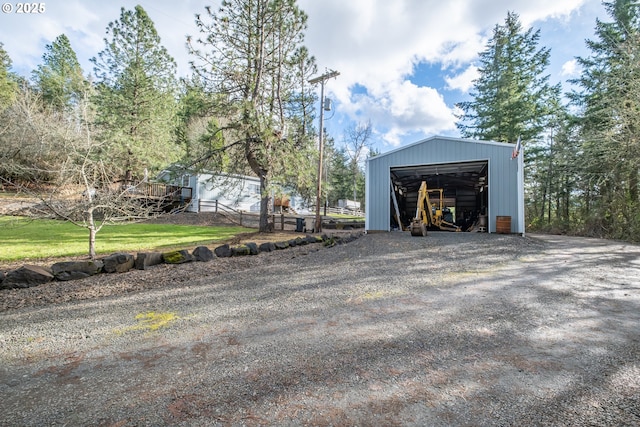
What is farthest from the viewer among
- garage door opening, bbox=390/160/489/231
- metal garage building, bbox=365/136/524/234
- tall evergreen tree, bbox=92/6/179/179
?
tall evergreen tree, bbox=92/6/179/179

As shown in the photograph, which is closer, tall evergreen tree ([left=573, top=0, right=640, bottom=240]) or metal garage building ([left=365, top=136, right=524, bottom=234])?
tall evergreen tree ([left=573, top=0, right=640, bottom=240])

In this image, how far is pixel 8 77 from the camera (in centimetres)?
2388

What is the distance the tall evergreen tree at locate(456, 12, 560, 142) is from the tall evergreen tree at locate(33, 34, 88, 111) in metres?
31.4

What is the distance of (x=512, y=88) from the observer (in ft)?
63.6

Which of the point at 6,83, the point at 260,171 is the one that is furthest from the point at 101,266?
the point at 6,83

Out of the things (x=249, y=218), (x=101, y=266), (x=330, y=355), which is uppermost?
(x=249, y=218)

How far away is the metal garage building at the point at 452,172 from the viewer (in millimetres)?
10898

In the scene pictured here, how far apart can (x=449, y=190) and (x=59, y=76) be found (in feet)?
115

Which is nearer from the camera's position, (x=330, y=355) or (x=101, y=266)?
(x=330, y=355)

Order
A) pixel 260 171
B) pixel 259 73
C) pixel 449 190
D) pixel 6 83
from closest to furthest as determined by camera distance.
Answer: pixel 259 73
pixel 260 171
pixel 449 190
pixel 6 83

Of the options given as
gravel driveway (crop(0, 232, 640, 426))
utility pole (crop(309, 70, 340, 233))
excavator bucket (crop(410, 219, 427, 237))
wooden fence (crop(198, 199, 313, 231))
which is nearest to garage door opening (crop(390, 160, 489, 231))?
excavator bucket (crop(410, 219, 427, 237))

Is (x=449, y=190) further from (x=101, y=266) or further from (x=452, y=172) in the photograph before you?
(x=101, y=266)

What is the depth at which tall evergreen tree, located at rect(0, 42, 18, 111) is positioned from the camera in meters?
20.2

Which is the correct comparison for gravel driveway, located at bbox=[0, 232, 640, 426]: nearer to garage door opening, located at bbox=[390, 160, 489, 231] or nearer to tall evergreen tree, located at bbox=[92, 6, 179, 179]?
garage door opening, located at bbox=[390, 160, 489, 231]
